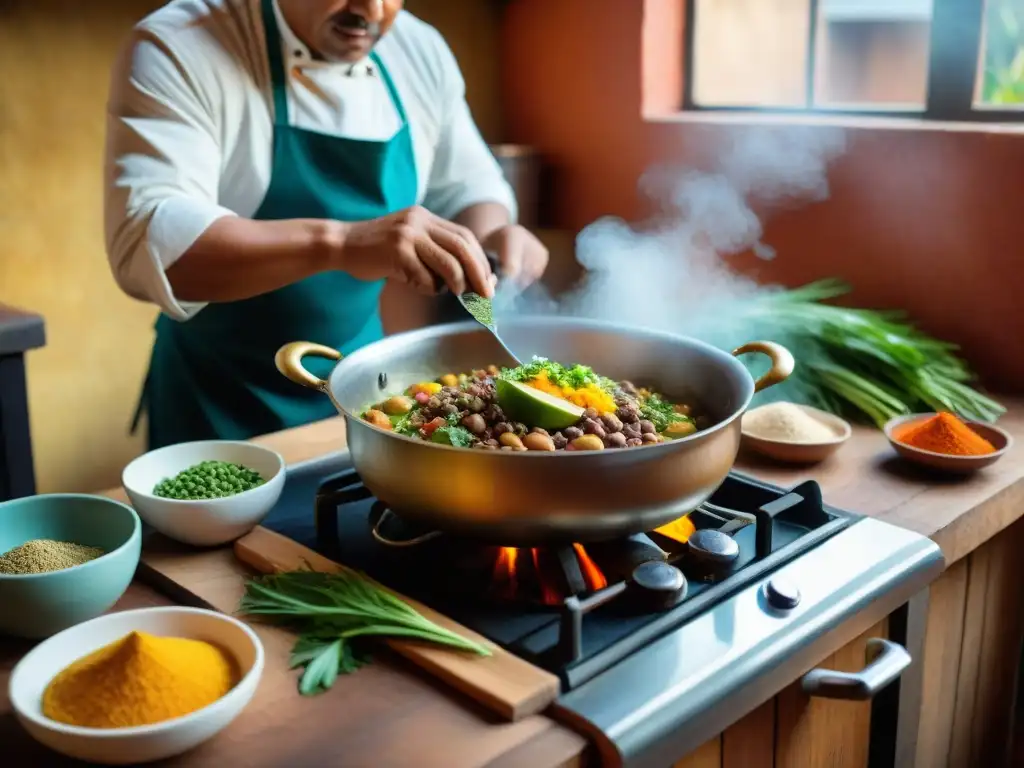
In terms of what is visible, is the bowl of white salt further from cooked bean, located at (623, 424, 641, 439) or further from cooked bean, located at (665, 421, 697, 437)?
cooked bean, located at (623, 424, 641, 439)

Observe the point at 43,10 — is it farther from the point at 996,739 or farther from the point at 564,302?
the point at 996,739

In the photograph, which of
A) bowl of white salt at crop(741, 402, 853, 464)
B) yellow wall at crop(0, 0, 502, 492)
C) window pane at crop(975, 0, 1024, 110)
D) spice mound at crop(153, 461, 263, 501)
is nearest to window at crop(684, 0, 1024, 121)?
window pane at crop(975, 0, 1024, 110)

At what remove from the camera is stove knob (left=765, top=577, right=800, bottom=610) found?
1.12 metres

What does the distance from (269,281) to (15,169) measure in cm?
144

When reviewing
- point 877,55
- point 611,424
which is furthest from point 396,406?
point 877,55

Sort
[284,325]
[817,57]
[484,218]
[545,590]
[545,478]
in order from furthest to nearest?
[817,57], [484,218], [284,325], [545,590], [545,478]

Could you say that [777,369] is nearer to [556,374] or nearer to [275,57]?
[556,374]

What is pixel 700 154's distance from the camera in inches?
103

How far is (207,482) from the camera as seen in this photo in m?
1.30

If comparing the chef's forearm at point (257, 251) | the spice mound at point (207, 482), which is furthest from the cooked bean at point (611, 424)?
the chef's forearm at point (257, 251)

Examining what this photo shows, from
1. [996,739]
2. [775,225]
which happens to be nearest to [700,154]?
[775,225]

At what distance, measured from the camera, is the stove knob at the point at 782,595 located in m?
1.12

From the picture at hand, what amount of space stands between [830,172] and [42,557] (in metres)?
1.89

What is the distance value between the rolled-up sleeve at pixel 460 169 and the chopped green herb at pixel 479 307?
83 centimetres
